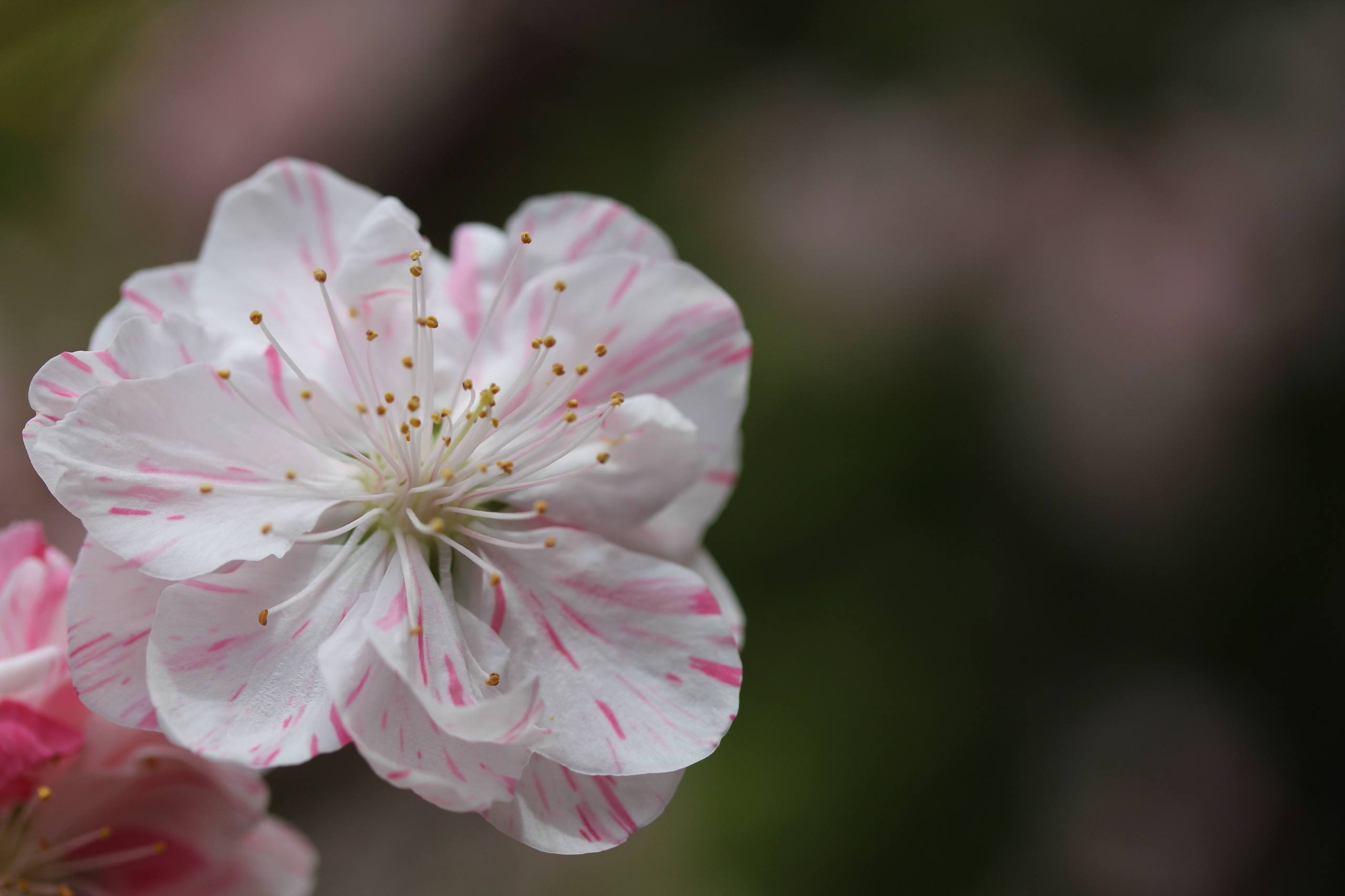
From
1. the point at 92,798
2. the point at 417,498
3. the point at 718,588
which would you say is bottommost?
the point at 92,798

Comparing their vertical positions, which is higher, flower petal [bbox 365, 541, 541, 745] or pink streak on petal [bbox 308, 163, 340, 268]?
pink streak on petal [bbox 308, 163, 340, 268]

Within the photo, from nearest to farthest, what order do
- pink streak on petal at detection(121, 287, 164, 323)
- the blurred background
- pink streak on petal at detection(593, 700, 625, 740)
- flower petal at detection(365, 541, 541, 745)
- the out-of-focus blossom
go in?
1. flower petal at detection(365, 541, 541, 745)
2. pink streak on petal at detection(593, 700, 625, 740)
3. pink streak on petal at detection(121, 287, 164, 323)
4. the blurred background
5. the out-of-focus blossom

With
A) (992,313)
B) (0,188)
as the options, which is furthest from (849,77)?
(0,188)

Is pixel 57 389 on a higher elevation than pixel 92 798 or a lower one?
higher

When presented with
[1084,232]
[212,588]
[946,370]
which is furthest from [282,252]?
[1084,232]

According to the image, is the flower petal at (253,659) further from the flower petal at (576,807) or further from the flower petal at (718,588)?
the flower petal at (718,588)

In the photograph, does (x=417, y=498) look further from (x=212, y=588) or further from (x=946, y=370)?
(x=946, y=370)

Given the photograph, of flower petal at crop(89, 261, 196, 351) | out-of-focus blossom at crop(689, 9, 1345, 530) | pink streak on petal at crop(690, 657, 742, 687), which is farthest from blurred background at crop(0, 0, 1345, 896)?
pink streak on petal at crop(690, 657, 742, 687)

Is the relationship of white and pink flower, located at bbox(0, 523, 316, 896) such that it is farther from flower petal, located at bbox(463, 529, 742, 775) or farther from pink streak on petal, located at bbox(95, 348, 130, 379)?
flower petal, located at bbox(463, 529, 742, 775)

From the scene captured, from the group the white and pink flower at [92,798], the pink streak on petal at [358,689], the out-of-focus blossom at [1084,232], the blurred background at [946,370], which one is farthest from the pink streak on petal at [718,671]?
the out-of-focus blossom at [1084,232]
